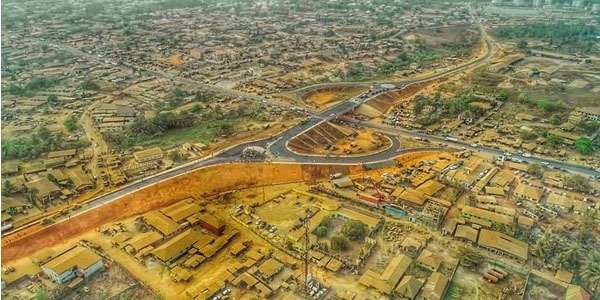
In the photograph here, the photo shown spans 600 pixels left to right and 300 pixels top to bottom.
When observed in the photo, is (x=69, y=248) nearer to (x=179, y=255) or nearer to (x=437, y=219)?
(x=179, y=255)

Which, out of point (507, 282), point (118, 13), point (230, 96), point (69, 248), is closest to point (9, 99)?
point (230, 96)

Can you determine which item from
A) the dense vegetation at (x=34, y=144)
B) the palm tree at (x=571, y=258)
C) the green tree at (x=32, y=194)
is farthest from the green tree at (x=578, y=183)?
the dense vegetation at (x=34, y=144)

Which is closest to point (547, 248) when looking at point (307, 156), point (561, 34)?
point (307, 156)

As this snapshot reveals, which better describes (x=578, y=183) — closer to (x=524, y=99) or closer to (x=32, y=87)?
(x=524, y=99)

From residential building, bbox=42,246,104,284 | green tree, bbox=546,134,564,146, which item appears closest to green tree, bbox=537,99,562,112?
green tree, bbox=546,134,564,146

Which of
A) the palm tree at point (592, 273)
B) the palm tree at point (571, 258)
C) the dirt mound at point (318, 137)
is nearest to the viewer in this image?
the palm tree at point (592, 273)

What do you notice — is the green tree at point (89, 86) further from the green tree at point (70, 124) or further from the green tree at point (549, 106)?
the green tree at point (549, 106)
